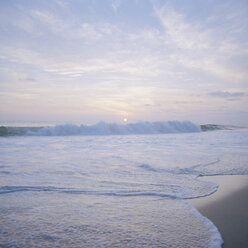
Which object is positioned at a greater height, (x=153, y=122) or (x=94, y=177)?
(x=153, y=122)

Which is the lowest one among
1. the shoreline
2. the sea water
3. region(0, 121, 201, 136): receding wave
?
the shoreline

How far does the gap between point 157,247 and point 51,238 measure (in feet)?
3.49

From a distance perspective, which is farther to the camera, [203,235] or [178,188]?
[178,188]

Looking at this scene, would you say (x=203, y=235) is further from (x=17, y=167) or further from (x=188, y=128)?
(x=188, y=128)

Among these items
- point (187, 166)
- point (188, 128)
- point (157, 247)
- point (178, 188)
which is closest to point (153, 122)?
point (188, 128)

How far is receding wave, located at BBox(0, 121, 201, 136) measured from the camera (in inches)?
849

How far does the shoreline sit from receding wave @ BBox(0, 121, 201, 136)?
1922 cm

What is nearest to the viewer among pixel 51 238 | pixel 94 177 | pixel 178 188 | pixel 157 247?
pixel 157 247

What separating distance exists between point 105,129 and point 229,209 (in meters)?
21.2

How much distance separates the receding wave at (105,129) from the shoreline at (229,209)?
1922cm

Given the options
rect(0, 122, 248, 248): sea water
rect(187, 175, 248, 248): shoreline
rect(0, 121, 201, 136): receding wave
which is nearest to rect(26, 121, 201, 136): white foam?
rect(0, 121, 201, 136): receding wave

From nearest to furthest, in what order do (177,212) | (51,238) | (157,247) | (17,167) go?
(157,247)
(51,238)
(177,212)
(17,167)

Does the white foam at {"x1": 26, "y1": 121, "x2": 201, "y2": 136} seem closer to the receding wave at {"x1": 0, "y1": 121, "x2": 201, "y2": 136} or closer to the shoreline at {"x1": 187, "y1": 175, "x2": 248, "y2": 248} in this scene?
the receding wave at {"x1": 0, "y1": 121, "x2": 201, "y2": 136}

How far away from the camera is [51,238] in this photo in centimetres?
222
